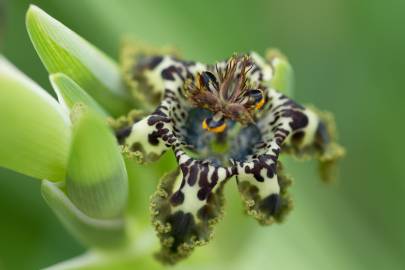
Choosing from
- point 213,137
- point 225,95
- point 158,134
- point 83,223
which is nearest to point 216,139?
point 213,137

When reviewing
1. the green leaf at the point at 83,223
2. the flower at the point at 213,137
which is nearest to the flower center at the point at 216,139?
the flower at the point at 213,137

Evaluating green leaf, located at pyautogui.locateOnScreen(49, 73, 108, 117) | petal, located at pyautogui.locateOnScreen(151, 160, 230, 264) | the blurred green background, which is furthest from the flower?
the blurred green background

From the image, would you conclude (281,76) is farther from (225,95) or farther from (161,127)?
(161,127)

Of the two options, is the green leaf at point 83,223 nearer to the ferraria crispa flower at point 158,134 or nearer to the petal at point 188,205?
the ferraria crispa flower at point 158,134

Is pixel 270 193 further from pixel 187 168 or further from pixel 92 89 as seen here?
pixel 92 89

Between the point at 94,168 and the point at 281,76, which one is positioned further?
the point at 281,76
